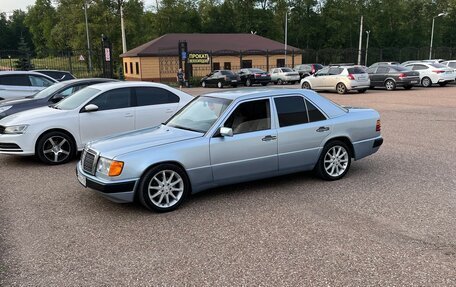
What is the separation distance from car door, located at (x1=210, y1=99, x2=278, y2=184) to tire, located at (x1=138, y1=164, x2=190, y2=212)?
0.48 meters

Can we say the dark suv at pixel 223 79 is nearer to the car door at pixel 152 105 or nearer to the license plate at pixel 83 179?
the car door at pixel 152 105

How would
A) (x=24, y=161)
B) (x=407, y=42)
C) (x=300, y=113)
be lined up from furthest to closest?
(x=407, y=42), (x=24, y=161), (x=300, y=113)

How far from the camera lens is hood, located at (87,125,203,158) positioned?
5.47 meters

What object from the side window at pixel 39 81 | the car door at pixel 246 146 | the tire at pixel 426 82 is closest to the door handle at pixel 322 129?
the car door at pixel 246 146

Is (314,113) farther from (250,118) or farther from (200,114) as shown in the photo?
(200,114)

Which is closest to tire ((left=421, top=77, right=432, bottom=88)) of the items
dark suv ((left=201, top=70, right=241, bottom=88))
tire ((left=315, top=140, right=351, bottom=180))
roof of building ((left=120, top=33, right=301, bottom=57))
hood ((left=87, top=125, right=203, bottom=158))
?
dark suv ((left=201, top=70, right=241, bottom=88))

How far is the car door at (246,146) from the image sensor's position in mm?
5793

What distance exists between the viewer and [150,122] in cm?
899

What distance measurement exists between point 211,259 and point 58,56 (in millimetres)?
37038

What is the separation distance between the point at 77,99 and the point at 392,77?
21090 millimetres

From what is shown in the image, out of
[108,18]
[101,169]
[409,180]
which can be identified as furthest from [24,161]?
[108,18]

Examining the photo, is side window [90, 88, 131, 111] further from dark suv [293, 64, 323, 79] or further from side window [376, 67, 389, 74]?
dark suv [293, 64, 323, 79]

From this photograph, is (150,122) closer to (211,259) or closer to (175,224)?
(175,224)

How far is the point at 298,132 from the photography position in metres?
6.36
